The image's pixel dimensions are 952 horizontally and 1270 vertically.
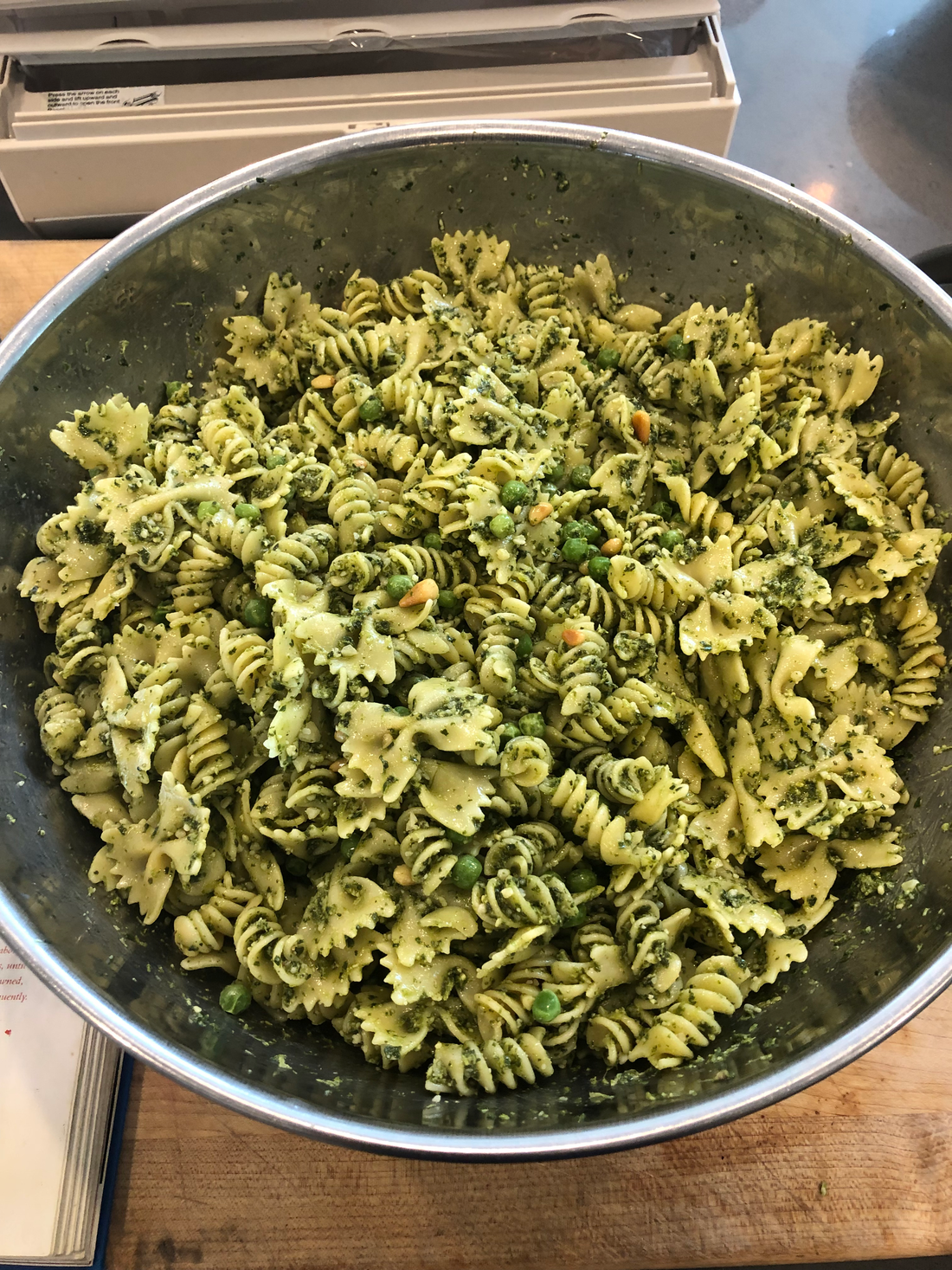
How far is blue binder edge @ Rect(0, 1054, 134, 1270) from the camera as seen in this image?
6.54 ft

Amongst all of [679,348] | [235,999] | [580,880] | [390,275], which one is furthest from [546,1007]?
[390,275]

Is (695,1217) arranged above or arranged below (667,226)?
below

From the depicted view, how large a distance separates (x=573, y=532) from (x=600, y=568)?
5.1 inches

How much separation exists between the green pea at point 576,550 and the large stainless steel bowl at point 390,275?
0.92 metres

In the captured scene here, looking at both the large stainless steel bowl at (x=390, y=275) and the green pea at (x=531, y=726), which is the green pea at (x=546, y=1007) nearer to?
the large stainless steel bowl at (x=390, y=275)

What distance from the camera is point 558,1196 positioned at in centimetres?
207

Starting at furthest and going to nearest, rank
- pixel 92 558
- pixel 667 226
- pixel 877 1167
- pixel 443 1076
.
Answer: pixel 667 226 < pixel 92 558 < pixel 877 1167 < pixel 443 1076

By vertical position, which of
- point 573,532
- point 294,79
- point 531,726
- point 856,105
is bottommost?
point 531,726

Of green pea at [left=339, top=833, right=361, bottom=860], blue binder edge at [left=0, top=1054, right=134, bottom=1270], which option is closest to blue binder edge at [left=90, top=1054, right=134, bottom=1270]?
blue binder edge at [left=0, top=1054, right=134, bottom=1270]

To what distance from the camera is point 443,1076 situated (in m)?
1.76

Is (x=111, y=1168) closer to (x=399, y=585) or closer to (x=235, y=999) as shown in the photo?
(x=235, y=999)

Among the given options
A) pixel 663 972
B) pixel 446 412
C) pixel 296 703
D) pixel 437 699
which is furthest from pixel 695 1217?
pixel 446 412

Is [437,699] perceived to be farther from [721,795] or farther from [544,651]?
[721,795]

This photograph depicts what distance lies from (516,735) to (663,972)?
569mm
